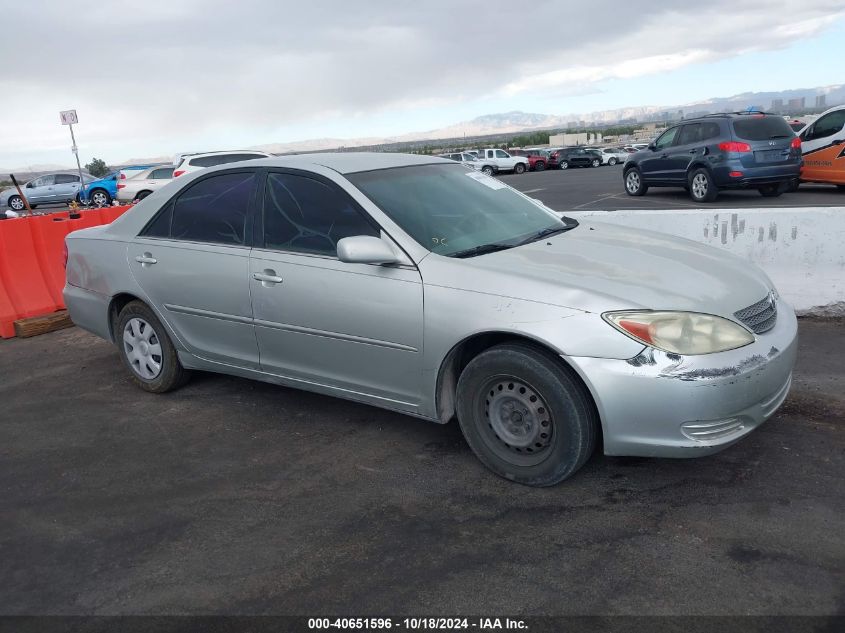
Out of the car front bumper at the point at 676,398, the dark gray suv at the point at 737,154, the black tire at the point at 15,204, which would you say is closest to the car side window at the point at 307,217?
the car front bumper at the point at 676,398

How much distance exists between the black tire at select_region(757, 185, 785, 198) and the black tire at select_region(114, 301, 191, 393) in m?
12.8

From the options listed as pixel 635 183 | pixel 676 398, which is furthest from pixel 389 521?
pixel 635 183

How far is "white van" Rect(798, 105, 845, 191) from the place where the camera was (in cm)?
1420

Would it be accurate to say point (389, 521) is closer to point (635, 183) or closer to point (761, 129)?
point (761, 129)

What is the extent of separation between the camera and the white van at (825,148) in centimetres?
1420

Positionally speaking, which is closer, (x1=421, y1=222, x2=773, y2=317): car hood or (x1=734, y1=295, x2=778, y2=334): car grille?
(x1=421, y1=222, x2=773, y2=317): car hood

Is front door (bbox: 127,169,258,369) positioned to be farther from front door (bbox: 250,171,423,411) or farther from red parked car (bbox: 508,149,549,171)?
red parked car (bbox: 508,149,549,171)

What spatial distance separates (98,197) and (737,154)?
21305 mm

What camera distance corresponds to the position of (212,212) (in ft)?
16.1

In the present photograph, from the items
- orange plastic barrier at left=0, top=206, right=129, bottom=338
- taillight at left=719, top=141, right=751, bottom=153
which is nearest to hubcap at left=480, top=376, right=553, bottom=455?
orange plastic barrier at left=0, top=206, right=129, bottom=338

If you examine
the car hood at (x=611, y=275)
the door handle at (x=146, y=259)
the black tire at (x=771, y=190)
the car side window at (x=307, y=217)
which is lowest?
the black tire at (x=771, y=190)

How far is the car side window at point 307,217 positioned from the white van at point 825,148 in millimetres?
12973

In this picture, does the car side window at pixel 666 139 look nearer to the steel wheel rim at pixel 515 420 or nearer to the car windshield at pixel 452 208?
the car windshield at pixel 452 208

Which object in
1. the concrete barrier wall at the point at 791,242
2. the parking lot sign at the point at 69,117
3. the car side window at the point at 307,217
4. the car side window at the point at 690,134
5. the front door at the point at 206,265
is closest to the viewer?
the car side window at the point at 307,217
